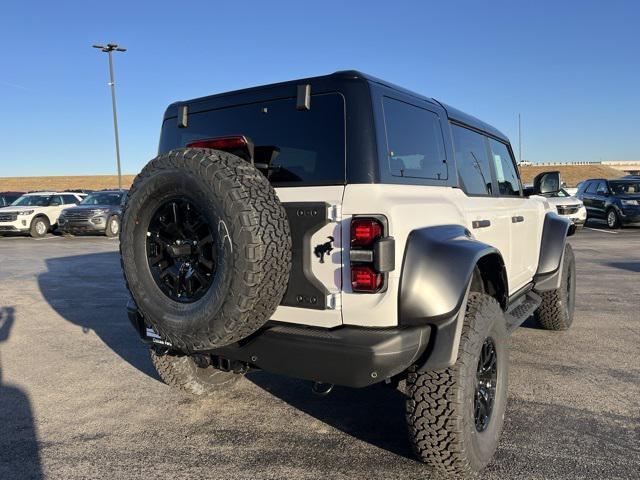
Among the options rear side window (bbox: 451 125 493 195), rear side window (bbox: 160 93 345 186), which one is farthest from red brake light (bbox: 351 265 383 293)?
rear side window (bbox: 451 125 493 195)

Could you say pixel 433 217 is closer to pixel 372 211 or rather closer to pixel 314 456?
pixel 372 211

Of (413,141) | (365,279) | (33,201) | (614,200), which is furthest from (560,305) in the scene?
(33,201)

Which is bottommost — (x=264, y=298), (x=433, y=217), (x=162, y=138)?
(x=264, y=298)

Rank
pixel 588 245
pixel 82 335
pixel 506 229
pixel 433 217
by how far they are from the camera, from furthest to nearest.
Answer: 1. pixel 588 245
2. pixel 82 335
3. pixel 506 229
4. pixel 433 217

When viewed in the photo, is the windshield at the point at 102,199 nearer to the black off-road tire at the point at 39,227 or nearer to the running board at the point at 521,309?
the black off-road tire at the point at 39,227

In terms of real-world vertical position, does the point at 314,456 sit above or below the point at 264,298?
below

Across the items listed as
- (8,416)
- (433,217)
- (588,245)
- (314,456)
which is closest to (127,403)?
(8,416)

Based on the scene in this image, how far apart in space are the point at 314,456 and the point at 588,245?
12.4 m

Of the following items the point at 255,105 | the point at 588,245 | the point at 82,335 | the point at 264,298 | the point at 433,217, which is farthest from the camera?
the point at 588,245

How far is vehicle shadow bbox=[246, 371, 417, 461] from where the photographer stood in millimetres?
3129

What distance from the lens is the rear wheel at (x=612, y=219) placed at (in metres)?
17.5

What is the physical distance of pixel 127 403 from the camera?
146 inches

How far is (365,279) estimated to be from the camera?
8.06ft

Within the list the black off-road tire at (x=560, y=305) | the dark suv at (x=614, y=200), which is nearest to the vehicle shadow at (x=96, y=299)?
the black off-road tire at (x=560, y=305)
